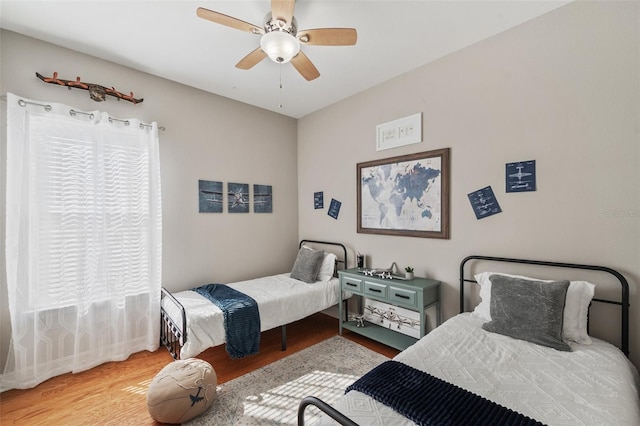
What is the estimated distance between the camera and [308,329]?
3.53 metres

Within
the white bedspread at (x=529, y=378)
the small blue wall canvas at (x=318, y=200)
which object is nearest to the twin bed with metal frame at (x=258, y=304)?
the small blue wall canvas at (x=318, y=200)

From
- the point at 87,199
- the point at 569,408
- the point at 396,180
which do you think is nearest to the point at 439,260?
the point at 396,180

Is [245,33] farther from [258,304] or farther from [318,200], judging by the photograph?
[258,304]

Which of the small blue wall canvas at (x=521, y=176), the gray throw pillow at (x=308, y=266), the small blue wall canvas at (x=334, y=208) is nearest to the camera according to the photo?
the small blue wall canvas at (x=521, y=176)

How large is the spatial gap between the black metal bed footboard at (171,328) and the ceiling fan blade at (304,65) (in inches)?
90.5

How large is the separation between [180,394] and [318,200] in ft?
9.28

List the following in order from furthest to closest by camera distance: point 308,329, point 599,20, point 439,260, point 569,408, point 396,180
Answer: point 308,329
point 396,180
point 439,260
point 599,20
point 569,408

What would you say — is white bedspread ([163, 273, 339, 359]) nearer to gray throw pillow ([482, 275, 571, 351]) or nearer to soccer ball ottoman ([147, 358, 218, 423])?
soccer ball ottoman ([147, 358, 218, 423])

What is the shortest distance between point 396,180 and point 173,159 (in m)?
2.63

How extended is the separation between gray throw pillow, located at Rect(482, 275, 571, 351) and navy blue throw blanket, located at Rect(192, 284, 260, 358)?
2.00 metres

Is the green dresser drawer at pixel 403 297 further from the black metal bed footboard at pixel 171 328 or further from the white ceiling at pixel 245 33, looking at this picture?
the white ceiling at pixel 245 33

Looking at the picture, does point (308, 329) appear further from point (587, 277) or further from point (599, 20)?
point (599, 20)

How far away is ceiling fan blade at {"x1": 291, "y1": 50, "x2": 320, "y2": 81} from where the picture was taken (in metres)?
2.14

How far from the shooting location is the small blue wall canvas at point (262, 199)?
3982mm
